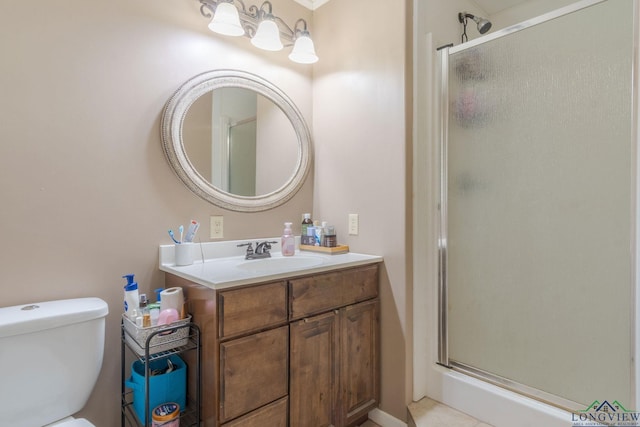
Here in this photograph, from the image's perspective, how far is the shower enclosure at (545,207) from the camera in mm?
1315

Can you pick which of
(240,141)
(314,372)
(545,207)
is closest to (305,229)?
(240,141)

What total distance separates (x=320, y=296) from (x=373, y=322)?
0.42 meters

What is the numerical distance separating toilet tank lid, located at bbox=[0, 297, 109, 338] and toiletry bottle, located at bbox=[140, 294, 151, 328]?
0.45ft

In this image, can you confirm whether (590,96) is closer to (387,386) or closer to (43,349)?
(387,386)

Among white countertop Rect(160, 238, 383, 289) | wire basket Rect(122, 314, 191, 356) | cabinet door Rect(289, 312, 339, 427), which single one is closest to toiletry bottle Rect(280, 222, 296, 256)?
white countertop Rect(160, 238, 383, 289)

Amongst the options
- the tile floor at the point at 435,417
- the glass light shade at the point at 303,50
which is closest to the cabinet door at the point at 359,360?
the tile floor at the point at 435,417

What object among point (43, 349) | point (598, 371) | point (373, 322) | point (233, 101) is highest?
point (233, 101)

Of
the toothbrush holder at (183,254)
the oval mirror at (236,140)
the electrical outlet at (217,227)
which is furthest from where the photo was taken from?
the electrical outlet at (217,227)

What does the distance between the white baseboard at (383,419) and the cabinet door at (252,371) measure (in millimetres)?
686

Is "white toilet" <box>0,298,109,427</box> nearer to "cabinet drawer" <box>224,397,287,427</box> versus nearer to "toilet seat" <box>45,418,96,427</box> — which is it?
"toilet seat" <box>45,418,96,427</box>

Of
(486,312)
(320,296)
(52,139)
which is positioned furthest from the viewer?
(486,312)

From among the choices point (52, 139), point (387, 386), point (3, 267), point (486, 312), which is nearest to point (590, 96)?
point (486, 312)

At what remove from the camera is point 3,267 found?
1.19 meters

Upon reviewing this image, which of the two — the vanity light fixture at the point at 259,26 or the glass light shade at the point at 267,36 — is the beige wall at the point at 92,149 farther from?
the glass light shade at the point at 267,36
